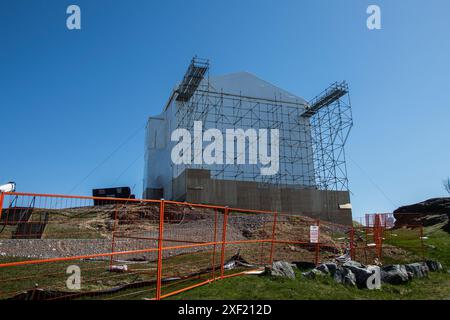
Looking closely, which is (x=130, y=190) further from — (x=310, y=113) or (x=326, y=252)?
(x=326, y=252)

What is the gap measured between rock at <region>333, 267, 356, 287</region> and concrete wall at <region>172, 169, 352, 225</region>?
18.5 m

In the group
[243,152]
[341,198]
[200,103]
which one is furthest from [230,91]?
[341,198]

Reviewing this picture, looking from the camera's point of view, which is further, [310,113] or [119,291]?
[310,113]

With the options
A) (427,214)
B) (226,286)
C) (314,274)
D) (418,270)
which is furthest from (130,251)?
(427,214)

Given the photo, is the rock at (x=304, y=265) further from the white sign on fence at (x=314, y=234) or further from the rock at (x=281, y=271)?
the rock at (x=281, y=271)

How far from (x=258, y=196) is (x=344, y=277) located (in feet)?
67.8

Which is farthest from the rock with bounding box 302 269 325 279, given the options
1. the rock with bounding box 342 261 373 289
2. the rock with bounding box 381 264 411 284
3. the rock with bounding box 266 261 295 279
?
the rock with bounding box 381 264 411 284

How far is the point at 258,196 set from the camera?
1107 inches

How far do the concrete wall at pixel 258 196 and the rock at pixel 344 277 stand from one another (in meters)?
18.5

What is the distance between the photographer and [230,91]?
34.5 meters

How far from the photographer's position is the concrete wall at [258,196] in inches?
1027

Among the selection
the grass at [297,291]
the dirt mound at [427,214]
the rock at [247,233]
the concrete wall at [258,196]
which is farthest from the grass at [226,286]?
the concrete wall at [258,196]

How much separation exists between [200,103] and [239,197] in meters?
9.62
